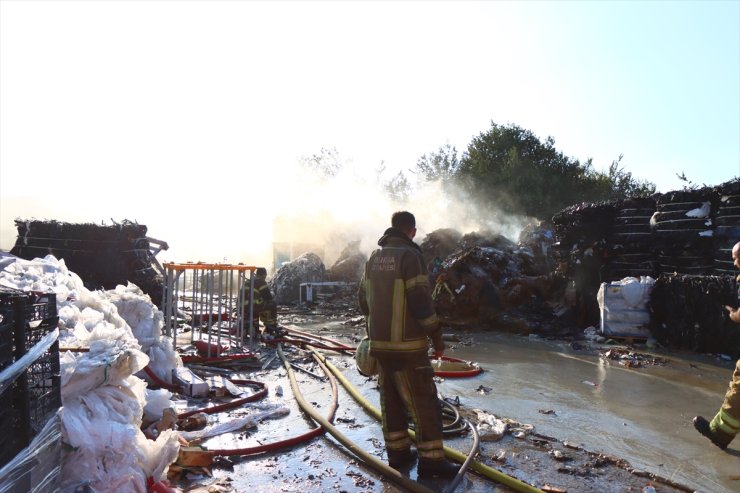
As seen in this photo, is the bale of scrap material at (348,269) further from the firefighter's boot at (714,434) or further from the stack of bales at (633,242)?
the firefighter's boot at (714,434)

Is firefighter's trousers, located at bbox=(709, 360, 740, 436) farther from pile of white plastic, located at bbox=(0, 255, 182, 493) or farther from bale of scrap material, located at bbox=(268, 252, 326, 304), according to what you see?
bale of scrap material, located at bbox=(268, 252, 326, 304)

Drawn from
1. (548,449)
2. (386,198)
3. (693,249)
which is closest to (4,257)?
(548,449)

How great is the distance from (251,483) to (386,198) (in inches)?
1340

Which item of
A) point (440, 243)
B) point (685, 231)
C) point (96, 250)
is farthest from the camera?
point (440, 243)

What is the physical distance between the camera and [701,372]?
24.7 feet

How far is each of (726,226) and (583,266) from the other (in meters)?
3.42

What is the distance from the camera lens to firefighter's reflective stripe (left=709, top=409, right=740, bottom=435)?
4.19 m

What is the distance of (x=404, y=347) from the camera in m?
3.68

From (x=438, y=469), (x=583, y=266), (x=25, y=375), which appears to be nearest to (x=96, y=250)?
(x=438, y=469)

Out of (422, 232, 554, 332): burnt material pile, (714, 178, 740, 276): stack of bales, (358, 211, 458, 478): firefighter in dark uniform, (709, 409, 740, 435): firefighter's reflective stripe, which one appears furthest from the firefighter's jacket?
(422, 232, 554, 332): burnt material pile

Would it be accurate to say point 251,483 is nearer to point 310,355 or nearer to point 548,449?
point 548,449

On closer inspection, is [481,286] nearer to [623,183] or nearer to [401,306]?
[401,306]

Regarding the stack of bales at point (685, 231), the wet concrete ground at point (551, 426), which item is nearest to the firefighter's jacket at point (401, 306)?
the wet concrete ground at point (551, 426)

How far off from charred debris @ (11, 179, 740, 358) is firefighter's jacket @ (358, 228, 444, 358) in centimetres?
704
